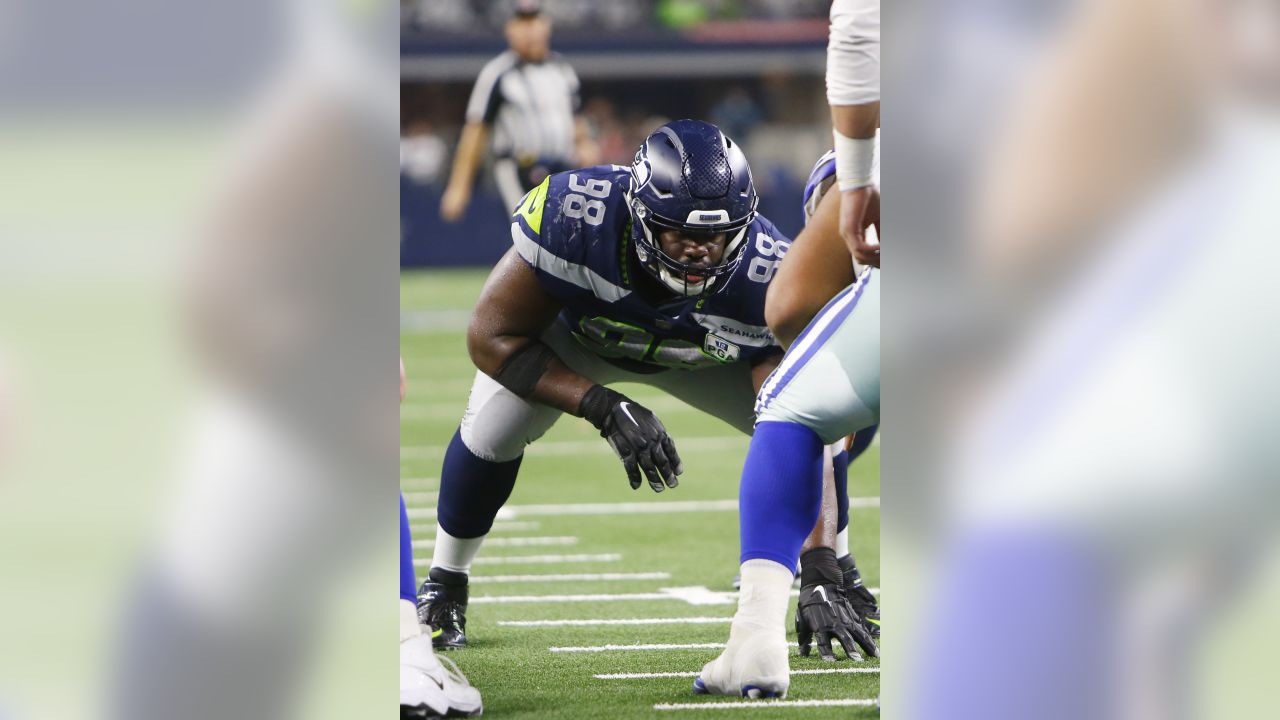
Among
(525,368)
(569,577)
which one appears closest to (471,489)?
(525,368)

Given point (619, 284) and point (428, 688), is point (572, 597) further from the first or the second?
point (428, 688)

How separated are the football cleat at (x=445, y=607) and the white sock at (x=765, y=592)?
1.04 m

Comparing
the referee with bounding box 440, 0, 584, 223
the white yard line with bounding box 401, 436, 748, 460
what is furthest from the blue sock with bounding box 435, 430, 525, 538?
the referee with bounding box 440, 0, 584, 223

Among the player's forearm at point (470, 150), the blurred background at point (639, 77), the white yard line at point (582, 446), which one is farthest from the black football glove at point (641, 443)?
the blurred background at point (639, 77)

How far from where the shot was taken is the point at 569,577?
14.6 ft

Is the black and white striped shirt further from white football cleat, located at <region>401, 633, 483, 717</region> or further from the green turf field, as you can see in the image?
white football cleat, located at <region>401, 633, 483, 717</region>

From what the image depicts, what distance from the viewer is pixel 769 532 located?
8.59 ft

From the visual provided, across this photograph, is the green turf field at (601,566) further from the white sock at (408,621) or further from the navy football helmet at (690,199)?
the navy football helmet at (690,199)

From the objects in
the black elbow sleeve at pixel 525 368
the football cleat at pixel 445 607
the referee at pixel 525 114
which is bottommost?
the referee at pixel 525 114

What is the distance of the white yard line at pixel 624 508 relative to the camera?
18.6 feet

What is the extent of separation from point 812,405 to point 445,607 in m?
1.32
